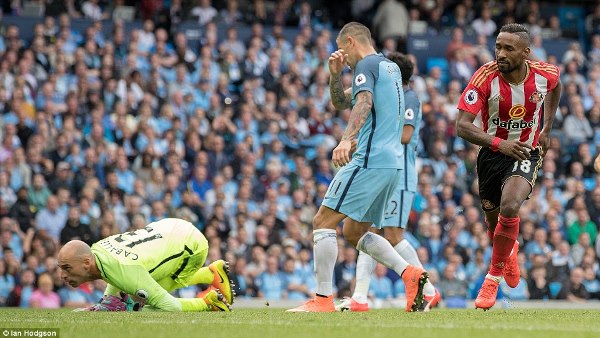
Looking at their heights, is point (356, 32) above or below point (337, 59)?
above

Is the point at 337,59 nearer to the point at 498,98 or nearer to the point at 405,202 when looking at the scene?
the point at 498,98

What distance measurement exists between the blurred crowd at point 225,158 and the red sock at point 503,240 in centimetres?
570

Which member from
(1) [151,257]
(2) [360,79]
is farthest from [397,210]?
(1) [151,257]

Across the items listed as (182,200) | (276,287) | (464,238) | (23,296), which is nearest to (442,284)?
(464,238)

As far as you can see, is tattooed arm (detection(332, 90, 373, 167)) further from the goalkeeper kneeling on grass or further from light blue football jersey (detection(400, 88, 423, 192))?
the goalkeeper kneeling on grass

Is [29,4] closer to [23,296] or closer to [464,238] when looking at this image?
[23,296]

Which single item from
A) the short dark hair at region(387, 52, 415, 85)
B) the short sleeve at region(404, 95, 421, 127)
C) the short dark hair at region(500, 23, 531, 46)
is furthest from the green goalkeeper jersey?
the short dark hair at region(500, 23, 531, 46)

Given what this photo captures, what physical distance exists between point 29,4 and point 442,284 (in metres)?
10.0

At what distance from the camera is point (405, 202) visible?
12445mm

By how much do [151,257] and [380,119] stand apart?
256 centimetres

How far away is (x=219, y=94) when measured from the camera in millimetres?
20766

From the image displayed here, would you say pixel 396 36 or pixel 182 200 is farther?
pixel 396 36

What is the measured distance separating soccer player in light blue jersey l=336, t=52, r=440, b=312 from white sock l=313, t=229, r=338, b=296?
59.0 inches

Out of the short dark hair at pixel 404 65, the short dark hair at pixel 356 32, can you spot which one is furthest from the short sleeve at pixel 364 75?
the short dark hair at pixel 404 65
